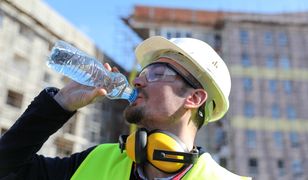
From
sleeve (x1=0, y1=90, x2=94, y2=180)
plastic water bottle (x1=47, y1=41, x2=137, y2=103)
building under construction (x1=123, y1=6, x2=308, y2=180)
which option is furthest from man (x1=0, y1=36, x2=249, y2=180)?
building under construction (x1=123, y1=6, x2=308, y2=180)

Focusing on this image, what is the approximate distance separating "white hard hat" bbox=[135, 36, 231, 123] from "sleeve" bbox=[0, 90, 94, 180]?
0.70 meters

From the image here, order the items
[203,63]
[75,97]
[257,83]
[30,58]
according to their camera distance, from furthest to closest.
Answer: [257,83] < [30,58] < [203,63] < [75,97]

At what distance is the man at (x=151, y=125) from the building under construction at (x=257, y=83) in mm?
27672

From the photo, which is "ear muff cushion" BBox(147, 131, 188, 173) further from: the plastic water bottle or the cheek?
the plastic water bottle

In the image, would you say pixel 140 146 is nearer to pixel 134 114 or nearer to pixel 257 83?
pixel 134 114

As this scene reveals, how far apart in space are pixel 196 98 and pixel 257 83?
1240 inches

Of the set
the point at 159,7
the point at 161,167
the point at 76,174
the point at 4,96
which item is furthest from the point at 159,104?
the point at 159,7

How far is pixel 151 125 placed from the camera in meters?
2.32

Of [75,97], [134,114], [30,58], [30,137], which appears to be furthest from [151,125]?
[30,58]

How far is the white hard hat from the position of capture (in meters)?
2.55

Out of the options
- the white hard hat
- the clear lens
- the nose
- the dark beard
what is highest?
the white hard hat

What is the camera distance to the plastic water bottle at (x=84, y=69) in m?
2.55

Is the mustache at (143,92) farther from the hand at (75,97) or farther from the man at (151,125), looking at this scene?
the hand at (75,97)

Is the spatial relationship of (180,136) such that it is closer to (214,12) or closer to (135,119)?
(135,119)
